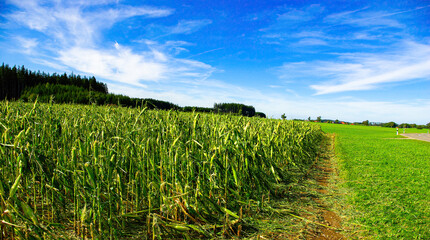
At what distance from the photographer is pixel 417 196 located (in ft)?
13.0

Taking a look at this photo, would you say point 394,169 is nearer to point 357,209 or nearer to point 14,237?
point 357,209

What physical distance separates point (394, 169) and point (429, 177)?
75 centimetres

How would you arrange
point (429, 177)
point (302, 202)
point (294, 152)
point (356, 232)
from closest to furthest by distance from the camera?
point (356, 232) < point (302, 202) < point (429, 177) < point (294, 152)

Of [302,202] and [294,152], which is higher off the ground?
[294,152]

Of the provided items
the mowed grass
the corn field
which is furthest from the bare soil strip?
the corn field

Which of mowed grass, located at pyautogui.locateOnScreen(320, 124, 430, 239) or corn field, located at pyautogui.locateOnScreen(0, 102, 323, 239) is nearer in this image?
corn field, located at pyautogui.locateOnScreen(0, 102, 323, 239)

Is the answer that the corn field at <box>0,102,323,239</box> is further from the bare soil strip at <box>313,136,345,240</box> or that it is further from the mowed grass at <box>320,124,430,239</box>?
the mowed grass at <box>320,124,430,239</box>

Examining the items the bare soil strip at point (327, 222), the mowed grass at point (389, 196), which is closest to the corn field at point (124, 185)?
the bare soil strip at point (327, 222)

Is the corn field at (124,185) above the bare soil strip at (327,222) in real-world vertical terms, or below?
above

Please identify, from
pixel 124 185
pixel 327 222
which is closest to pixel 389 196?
pixel 327 222

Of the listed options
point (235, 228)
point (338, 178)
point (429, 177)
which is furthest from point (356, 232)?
point (429, 177)

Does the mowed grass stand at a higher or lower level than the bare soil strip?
higher

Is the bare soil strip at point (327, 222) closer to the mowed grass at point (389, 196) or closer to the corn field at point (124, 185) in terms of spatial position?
the mowed grass at point (389, 196)

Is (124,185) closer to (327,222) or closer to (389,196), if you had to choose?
(327,222)
